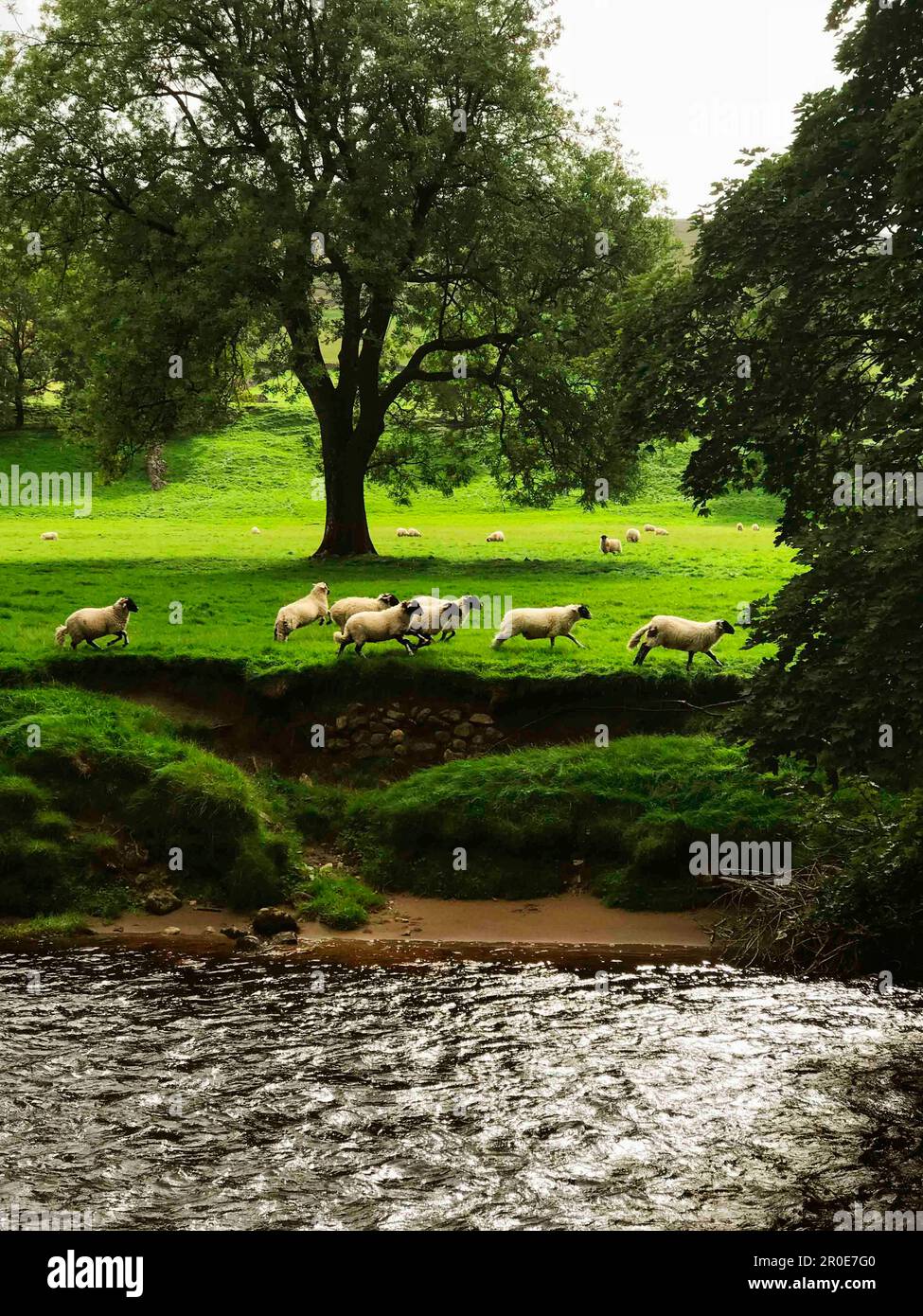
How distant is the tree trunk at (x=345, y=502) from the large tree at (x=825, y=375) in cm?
2038

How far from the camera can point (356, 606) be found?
24.1m

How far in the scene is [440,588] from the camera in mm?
30641

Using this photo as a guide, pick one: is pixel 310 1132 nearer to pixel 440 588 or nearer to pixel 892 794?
pixel 892 794

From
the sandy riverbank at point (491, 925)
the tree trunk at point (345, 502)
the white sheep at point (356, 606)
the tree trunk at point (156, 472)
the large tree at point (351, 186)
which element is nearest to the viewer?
the sandy riverbank at point (491, 925)

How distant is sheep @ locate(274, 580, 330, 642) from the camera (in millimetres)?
24281

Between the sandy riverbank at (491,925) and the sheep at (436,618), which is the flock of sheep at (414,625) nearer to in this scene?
the sheep at (436,618)

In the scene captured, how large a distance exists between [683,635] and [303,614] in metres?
7.67

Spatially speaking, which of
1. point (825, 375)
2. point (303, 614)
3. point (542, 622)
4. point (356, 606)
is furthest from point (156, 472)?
point (825, 375)

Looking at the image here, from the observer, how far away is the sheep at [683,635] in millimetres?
22656

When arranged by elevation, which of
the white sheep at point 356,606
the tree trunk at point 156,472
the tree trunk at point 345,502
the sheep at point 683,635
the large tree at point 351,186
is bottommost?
the sheep at point 683,635

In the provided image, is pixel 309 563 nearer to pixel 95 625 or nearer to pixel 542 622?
pixel 95 625

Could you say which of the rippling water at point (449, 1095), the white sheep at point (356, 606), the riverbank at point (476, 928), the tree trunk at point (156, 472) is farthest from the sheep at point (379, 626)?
the tree trunk at point (156, 472)

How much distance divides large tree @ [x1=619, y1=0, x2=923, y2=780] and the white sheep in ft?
25.9
